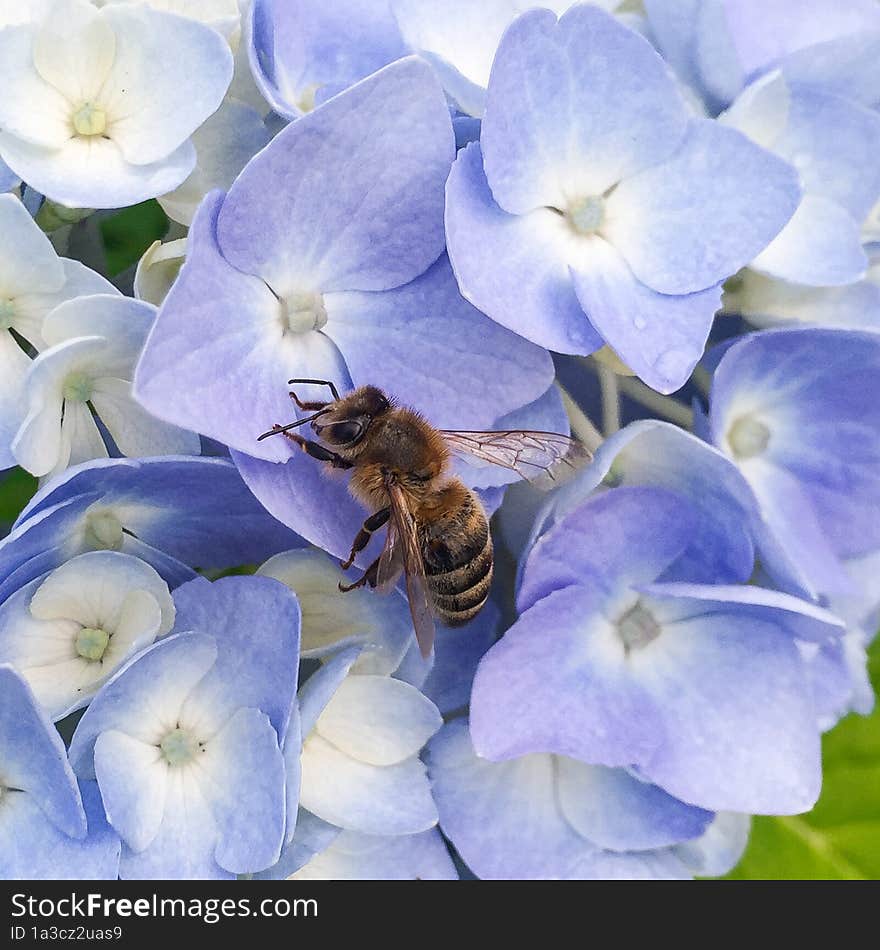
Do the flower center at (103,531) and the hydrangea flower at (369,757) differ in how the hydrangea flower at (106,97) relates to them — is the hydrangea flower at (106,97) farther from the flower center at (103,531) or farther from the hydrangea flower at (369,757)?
the hydrangea flower at (369,757)

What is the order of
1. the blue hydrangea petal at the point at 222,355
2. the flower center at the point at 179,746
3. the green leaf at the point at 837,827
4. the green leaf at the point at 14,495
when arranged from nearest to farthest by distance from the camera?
1. the blue hydrangea petal at the point at 222,355
2. the flower center at the point at 179,746
3. the green leaf at the point at 14,495
4. the green leaf at the point at 837,827

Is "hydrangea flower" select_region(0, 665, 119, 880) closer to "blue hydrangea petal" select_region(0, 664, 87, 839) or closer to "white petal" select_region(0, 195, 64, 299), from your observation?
"blue hydrangea petal" select_region(0, 664, 87, 839)

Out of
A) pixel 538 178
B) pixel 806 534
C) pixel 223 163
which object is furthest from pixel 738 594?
pixel 223 163

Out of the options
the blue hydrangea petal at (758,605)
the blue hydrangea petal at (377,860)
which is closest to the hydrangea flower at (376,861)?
the blue hydrangea petal at (377,860)

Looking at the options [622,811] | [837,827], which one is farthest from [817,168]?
[837,827]

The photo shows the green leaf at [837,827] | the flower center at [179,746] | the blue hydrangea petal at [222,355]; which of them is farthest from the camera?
the green leaf at [837,827]

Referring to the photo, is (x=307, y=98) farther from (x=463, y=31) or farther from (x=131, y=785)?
(x=131, y=785)

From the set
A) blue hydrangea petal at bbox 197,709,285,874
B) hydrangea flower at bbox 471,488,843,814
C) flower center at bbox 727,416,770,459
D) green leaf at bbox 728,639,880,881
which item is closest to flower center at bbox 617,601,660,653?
hydrangea flower at bbox 471,488,843,814
